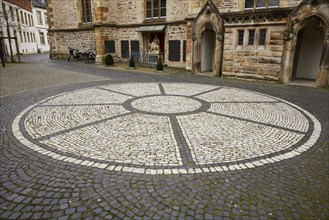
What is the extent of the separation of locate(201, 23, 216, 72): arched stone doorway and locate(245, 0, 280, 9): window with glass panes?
2.69m

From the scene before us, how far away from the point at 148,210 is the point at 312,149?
12.9ft

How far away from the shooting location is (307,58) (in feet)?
45.3

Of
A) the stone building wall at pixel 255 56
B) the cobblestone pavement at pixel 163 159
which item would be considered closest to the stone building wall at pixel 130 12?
the stone building wall at pixel 255 56

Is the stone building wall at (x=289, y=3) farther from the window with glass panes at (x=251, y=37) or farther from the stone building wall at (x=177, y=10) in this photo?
the stone building wall at (x=177, y=10)

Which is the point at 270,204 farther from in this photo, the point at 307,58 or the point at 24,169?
the point at 307,58

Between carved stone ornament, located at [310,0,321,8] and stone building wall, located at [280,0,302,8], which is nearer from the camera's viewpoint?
carved stone ornament, located at [310,0,321,8]

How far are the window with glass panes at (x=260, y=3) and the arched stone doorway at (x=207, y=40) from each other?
1.72m

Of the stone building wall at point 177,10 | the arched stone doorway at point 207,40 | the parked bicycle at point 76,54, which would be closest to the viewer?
the arched stone doorway at point 207,40

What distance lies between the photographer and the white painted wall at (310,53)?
1319 centimetres

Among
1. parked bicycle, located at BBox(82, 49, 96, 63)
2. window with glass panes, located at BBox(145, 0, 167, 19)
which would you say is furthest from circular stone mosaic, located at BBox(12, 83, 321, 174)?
parked bicycle, located at BBox(82, 49, 96, 63)

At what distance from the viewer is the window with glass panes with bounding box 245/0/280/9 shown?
41.6ft

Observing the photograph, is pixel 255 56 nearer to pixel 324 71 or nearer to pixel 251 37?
pixel 251 37

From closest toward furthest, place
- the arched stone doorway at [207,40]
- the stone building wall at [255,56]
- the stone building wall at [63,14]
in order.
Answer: the stone building wall at [255,56]
the arched stone doorway at [207,40]
the stone building wall at [63,14]

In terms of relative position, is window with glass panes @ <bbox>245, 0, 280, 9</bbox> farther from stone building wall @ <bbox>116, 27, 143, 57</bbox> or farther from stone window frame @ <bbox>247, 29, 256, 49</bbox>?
stone building wall @ <bbox>116, 27, 143, 57</bbox>
